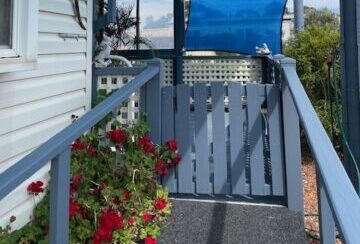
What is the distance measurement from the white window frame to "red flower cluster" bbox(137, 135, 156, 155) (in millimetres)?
913

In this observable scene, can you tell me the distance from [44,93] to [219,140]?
1220 millimetres

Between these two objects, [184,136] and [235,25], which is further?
[235,25]

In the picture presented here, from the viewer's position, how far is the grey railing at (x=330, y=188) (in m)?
1.11

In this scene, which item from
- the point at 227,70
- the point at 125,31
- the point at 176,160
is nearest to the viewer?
the point at 176,160

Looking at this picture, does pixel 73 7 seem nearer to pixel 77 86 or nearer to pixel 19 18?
pixel 77 86

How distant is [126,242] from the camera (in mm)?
2611

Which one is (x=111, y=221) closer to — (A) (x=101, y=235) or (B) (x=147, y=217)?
(A) (x=101, y=235)

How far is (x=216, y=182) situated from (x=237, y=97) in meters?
0.61

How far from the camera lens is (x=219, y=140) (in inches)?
129

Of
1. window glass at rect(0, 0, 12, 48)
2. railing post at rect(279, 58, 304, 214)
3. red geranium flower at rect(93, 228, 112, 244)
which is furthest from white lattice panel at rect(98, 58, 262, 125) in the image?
red geranium flower at rect(93, 228, 112, 244)

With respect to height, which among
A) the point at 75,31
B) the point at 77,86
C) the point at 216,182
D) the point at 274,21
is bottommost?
the point at 216,182

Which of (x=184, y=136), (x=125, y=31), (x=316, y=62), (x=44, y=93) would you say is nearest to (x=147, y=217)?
(x=184, y=136)

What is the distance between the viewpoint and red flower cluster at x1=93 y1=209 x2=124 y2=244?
2.43m

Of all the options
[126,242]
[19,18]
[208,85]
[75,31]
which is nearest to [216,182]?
[208,85]
